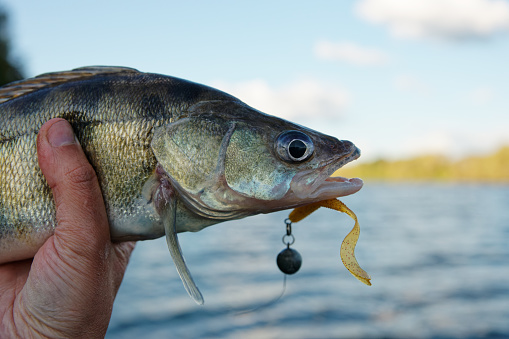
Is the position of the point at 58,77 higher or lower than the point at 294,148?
lower

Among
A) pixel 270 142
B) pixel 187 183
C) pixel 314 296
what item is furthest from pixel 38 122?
pixel 314 296

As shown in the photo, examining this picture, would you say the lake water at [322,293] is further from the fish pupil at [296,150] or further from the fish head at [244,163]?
the fish pupil at [296,150]

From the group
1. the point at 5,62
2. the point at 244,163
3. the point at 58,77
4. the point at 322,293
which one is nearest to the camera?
the point at 244,163

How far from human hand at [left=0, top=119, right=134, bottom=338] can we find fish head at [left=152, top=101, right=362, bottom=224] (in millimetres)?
518

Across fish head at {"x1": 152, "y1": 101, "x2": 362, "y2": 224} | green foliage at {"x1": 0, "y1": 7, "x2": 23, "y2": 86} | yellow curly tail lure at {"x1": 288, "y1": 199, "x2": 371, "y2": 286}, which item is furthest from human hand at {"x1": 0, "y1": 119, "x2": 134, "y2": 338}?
green foliage at {"x1": 0, "y1": 7, "x2": 23, "y2": 86}

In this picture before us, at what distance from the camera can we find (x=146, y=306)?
1617 centimetres

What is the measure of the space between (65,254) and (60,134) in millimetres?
756

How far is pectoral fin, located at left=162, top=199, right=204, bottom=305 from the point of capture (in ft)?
9.15

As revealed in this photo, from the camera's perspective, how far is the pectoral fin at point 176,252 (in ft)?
9.15

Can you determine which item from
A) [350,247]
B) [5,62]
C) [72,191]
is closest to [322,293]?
[350,247]

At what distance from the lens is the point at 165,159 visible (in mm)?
2949

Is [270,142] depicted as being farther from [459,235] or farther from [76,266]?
[459,235]

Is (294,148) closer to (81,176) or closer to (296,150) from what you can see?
(296,150)

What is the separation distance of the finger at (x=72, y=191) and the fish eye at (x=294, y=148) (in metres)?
1.18
